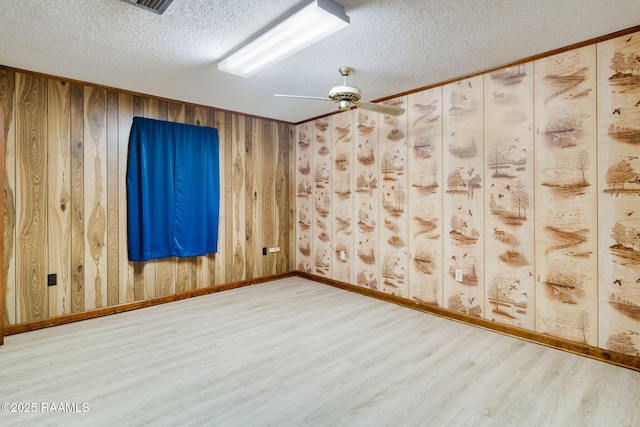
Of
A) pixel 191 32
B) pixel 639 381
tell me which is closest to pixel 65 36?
pixel 191 32

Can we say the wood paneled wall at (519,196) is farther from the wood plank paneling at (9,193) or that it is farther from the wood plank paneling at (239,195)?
the wood plank paneling at (9,193)

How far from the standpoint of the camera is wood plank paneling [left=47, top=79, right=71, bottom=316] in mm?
3297

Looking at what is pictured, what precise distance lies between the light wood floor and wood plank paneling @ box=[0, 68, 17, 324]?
0.43 meters

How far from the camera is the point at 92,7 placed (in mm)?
2080

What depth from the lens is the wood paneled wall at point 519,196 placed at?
2.46m

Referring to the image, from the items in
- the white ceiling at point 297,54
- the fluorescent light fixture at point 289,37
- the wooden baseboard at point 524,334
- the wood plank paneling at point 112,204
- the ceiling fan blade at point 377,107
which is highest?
the white ceiling at point 297,54

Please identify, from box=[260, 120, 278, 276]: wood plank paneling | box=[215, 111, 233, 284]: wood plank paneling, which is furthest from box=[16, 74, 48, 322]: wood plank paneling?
box=[260, 120, 278, 276]: wood plank paneling

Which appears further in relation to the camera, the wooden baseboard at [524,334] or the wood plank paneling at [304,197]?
the wood plank paneling at [304,197]

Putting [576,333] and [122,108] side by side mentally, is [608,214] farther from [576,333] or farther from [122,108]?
[122,108]

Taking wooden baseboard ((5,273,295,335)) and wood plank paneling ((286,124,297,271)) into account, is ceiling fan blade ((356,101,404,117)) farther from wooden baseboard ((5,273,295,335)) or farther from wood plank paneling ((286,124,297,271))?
wooden baseboard ((5,273,295,335))

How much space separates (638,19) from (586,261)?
1.81 m

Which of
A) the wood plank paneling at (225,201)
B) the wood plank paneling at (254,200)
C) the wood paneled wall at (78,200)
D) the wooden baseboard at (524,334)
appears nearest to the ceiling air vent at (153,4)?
the wood paneled wall at (78,200)

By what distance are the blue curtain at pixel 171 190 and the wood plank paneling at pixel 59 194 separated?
587 mm

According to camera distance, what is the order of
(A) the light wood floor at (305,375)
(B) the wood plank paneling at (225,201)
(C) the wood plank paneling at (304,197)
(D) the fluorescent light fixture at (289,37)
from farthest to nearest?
(C) the wood plank paneling at (304,197) < (B) the wood plank paneling at (225,201) < (D) the fluorescent light fixture at (289,37) < (A) the light wood floor at (305,375)
